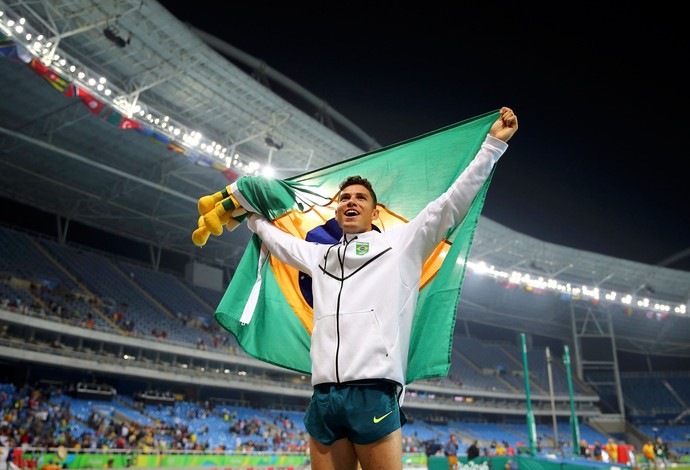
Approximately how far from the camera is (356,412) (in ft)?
7.48

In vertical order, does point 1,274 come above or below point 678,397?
above

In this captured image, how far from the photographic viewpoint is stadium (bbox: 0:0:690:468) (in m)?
18.6

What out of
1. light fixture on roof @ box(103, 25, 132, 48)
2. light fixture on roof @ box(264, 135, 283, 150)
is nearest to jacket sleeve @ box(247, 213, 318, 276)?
light fixture on roof @ box(103, 25, 132, 48)

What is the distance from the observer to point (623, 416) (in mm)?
45062

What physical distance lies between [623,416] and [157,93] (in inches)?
1683

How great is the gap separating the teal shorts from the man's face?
2.55 ft

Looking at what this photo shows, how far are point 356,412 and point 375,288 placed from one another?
0.54m

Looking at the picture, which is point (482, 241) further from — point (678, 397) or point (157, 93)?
point (678, 397)

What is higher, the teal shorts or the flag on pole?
the flag on pole

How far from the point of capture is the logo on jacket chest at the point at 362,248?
2.62 meters

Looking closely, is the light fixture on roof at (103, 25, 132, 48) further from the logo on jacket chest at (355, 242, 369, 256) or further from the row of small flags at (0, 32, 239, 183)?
the logo on jacket chest at (355, 242, 369, 256)

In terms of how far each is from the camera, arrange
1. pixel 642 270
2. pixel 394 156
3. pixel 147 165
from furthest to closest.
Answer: pixel 642 270
pixel 147 165
pixel 394 156

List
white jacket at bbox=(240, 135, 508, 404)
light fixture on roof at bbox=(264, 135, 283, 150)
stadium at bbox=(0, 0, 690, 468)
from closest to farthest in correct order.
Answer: white jacket at bbox=(240, 135, 508, 404)
stadium at bbox=(0, 0, 690, 468)
light fixture on roof at bbox=(264, 135, 283, 150)

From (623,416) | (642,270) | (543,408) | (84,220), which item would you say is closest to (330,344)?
(84,220)
